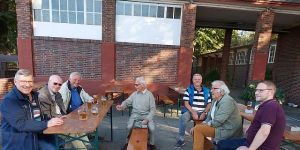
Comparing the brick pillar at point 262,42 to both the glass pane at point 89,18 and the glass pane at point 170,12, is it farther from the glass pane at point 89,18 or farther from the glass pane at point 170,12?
the glass pane at point 89,18

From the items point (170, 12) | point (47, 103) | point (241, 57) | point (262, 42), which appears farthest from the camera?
point (241, 57)

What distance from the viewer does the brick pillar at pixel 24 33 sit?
25.4ft

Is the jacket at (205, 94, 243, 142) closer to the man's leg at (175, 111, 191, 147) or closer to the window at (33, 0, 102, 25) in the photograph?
the man's leg at (175, 111, 191, 147)

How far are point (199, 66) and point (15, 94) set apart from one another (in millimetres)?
26218

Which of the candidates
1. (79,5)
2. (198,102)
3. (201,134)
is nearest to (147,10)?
(79,5)

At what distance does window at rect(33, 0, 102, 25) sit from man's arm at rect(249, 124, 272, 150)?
701 cm

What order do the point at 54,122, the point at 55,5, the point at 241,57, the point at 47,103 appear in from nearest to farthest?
the point at 54,122 → the point at 47,103 → the point at 55,5 → the point at 241,57

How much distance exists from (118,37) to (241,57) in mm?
14504

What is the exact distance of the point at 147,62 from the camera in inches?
337

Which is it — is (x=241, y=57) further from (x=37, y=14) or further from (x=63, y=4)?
(x=37, y=14)

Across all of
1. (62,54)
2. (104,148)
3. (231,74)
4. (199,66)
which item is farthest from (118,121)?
(199,66)

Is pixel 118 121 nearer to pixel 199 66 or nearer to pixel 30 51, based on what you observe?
pixel 30 51

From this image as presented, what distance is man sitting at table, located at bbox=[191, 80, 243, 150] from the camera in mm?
3486

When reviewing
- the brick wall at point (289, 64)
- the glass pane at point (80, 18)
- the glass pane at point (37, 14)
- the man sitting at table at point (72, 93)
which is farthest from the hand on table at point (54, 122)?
the brick wall at point (289, 64)
